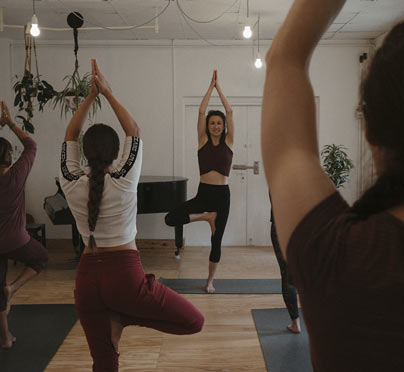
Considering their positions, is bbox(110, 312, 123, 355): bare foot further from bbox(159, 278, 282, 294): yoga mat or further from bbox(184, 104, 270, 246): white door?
bbox(184, 104, 270, 246): white door

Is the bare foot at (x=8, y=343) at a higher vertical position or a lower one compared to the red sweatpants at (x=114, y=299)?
lower

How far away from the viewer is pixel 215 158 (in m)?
4.31

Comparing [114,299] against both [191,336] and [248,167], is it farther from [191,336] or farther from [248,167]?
[248,167]

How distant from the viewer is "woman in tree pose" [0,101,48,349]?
2830 mm

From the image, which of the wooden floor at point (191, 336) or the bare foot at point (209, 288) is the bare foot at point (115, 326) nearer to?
the wooden floor at point (191, 336)

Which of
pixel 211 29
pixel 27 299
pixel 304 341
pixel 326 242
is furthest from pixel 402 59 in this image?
pixel 211 29

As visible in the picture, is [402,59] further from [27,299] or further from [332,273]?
[27,299]

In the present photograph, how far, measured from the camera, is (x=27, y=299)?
4082mm

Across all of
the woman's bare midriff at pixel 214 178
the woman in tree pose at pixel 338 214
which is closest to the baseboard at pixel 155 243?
the woman's bare midriff at pixel 214 178

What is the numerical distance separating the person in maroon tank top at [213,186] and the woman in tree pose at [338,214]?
12.6 feet

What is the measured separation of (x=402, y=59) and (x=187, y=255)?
5.60 meters

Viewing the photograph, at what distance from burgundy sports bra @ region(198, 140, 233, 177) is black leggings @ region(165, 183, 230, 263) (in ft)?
0.55

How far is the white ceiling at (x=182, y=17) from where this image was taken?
182 inches

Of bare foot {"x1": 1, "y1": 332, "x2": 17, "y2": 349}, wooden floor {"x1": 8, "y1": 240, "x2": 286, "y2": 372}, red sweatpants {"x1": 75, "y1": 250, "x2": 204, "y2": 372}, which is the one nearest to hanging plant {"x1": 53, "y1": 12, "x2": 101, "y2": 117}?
wooden floor {"x1": 8, "y1": 240, "x2": 286, "y2": 372}
